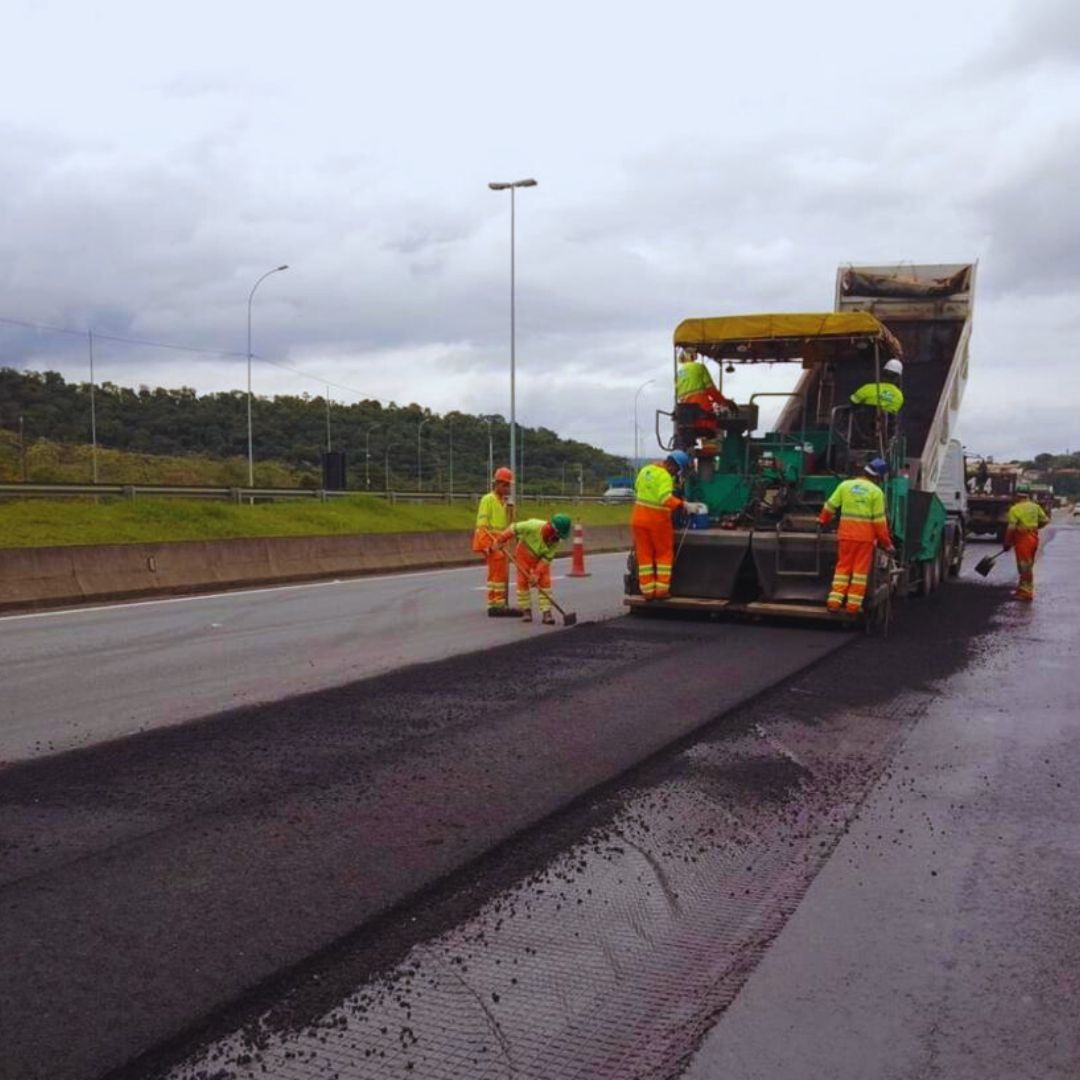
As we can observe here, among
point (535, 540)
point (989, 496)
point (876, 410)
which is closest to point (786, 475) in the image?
point (876, 410)

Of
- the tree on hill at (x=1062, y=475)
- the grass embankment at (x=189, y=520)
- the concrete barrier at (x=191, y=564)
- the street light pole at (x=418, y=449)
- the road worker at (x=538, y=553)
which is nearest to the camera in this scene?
the road worker at (x=538, y=553)

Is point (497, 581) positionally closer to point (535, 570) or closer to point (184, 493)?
point (535, 570)

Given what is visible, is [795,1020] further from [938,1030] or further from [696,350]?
[696,350]

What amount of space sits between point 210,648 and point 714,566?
16.8ft

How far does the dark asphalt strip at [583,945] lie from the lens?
9.99ft

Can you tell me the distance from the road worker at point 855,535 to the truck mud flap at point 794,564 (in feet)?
1.04

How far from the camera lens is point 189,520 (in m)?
24.6

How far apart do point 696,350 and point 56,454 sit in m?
37.4

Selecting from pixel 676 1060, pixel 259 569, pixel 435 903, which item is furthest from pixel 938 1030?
pixel 259 569

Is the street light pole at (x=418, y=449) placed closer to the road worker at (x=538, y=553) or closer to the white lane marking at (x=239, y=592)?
the white lane marking at (x=239, y=592)

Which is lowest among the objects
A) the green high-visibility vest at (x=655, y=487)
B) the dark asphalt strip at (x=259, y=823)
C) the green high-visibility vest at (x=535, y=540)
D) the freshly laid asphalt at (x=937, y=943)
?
the freshly laid asphalt at (x=937, y=943)

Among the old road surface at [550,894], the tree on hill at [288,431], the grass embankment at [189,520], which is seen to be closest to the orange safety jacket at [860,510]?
the old road surface at [550,894]

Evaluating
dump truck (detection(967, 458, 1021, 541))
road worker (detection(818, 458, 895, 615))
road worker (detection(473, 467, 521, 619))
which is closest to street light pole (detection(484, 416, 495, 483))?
dump truck (detection(967, 458, 1021, 541))

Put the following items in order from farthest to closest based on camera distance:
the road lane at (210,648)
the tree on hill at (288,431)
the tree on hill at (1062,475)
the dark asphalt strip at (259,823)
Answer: the tree on hill at (1062,475) → the tree on hill at (288,431) → the road lane at (210,648) → the dark asphalt strip at (259,823)
